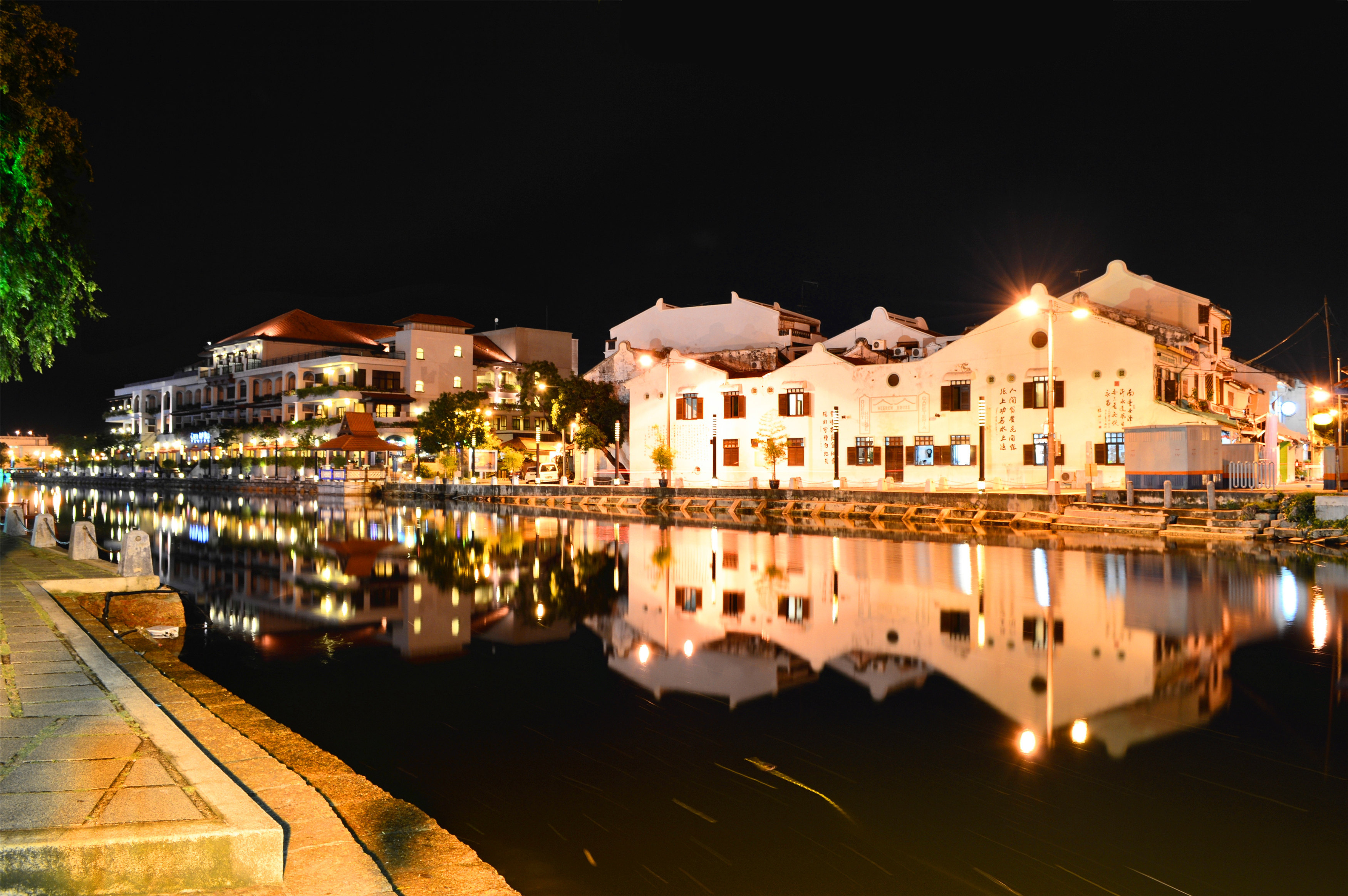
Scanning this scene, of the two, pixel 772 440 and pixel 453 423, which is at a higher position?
pixel 453 423

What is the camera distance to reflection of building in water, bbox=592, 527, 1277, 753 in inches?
374

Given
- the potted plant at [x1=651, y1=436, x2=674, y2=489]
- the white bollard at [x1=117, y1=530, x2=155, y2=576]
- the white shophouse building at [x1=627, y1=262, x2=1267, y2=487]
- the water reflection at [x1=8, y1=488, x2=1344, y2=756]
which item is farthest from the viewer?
the potted plant at [x1=651, y1=436, x2=674, y2=489]

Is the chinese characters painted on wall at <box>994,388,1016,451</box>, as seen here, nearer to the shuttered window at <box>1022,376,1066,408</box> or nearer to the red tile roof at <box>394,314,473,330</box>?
the shuttered window at <box>1022,376,1066,408</box>

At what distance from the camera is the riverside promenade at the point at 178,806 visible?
3990 mm

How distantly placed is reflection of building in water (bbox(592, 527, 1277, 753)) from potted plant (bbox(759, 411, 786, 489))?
2334 centimetres

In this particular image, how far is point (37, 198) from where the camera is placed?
33.5 ft

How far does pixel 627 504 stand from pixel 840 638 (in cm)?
3391

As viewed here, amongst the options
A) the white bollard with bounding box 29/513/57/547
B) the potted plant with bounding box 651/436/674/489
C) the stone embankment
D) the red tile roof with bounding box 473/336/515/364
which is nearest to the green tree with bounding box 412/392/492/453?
the stone embankment

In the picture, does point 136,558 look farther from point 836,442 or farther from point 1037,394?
point 836,442

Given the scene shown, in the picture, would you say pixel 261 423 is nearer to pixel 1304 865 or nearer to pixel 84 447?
pixel 84 447

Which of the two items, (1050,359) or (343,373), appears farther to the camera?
(343,373)

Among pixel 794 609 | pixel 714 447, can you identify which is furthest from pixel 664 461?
pixel 794 609

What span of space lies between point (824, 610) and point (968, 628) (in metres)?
2.43

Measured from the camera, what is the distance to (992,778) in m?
6.79
